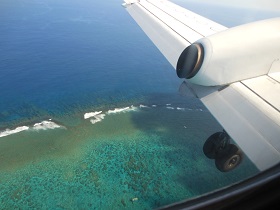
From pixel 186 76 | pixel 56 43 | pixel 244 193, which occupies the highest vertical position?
pixel 244 193

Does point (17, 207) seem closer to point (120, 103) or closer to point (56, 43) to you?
point (120, 103)

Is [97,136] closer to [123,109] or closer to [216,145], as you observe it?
[123,109]

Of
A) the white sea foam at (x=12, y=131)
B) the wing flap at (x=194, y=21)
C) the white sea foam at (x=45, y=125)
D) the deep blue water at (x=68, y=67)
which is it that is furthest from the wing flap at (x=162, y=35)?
the deep blue water at (x=68, y=67)

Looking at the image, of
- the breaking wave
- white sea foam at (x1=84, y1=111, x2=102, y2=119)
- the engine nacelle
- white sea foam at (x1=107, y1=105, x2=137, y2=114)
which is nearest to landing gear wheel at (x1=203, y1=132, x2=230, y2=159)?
the engine nacelle

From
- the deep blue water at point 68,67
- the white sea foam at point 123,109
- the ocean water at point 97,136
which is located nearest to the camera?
the ocean water at point 97,136

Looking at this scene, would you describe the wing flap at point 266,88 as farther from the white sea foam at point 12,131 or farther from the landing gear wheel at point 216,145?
the white sea foam at point 12,131

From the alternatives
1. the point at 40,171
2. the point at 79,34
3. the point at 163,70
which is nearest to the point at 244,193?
the point at 40,171

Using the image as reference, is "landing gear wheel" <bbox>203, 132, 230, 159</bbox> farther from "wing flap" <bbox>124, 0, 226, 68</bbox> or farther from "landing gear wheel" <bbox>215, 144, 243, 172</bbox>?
"wing flap" <bbox>124, 0, 226, 68</bbox>
